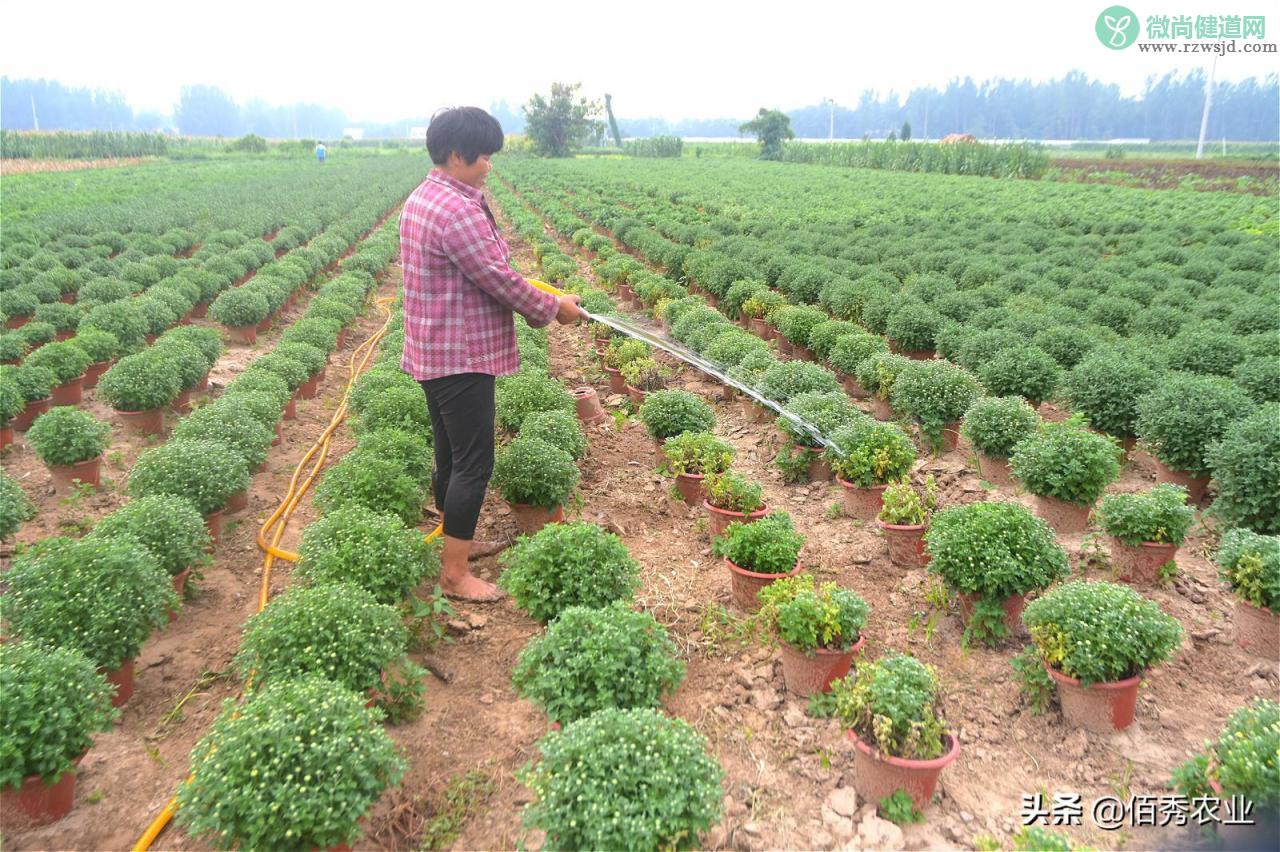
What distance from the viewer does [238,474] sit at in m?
6.13

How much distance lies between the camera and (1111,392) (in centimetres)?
736

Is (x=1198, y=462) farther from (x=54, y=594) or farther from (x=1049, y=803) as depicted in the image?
(x=54, y=594)

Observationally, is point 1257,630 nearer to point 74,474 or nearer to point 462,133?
point 462,133

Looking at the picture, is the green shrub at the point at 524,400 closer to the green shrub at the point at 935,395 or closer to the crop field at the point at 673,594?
the crop field at the point at 673,594

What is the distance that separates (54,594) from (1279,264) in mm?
18178

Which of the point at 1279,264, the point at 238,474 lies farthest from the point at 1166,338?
the point at 238,474

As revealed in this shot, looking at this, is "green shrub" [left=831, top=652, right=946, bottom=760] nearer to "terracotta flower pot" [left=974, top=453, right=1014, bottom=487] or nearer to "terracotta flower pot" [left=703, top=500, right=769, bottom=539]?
"terracotta flower pot" [left=703, top=500, right=769, bottom=539]

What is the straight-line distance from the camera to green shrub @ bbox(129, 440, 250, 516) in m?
5.77

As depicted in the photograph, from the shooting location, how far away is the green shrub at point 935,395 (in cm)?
745

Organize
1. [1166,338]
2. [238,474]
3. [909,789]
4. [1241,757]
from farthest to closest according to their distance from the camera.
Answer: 1. [1166,338]
2. [238,474]
3. [909,789]
4. [1241,757]

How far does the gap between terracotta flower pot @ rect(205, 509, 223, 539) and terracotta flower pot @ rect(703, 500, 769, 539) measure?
12.3ft

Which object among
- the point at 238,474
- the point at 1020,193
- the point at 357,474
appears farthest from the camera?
the point at 1020,193

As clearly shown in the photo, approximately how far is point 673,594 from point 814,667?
140 cm

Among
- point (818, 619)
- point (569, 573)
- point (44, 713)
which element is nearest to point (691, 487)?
point (569, 573)
